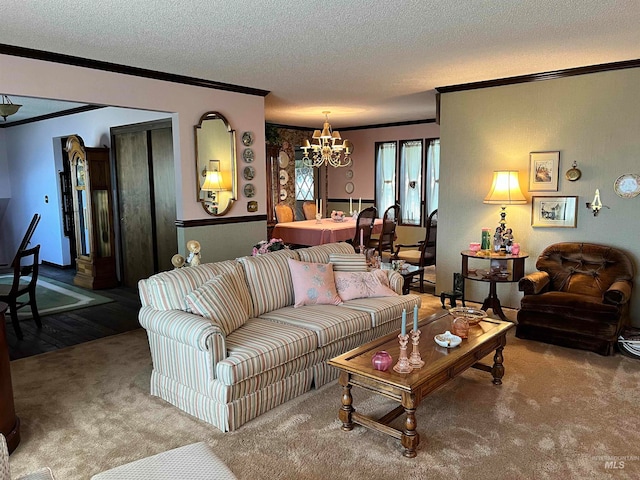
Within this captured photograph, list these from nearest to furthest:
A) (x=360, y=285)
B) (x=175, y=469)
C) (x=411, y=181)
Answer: (x=175, y=469), (x=360, y=285), (x=411, y=181)

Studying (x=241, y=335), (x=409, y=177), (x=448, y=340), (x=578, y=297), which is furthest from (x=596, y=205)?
(x=409, y=177)

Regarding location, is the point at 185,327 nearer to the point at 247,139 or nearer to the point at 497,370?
the point at 497,370

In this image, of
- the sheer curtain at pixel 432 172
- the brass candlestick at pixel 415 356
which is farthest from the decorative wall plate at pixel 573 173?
the sheer curtain at pixel 432 172

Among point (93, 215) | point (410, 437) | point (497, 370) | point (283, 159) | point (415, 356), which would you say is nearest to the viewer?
point (410, 437)

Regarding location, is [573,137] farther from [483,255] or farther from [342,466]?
[342,466]

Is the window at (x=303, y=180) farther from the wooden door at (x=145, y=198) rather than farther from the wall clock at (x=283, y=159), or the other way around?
the wooden door at (x=145, y=198)

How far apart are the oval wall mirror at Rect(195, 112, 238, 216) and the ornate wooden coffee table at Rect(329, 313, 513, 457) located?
2.84 metres

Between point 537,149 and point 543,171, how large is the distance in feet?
0.78

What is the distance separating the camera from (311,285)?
3.82m

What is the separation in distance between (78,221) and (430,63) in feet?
16.6

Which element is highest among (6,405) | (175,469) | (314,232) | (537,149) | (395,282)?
(537,149)

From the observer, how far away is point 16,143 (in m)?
8.12

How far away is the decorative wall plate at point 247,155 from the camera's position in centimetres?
548

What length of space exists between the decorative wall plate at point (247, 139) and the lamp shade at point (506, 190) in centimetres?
270
